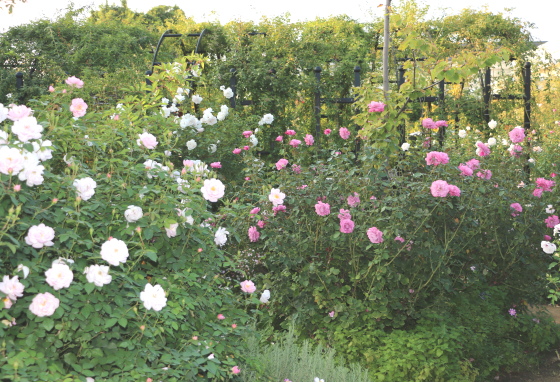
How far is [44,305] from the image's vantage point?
2082 mm

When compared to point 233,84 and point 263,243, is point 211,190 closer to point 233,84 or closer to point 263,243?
point 263,243

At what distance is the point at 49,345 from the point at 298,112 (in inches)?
220

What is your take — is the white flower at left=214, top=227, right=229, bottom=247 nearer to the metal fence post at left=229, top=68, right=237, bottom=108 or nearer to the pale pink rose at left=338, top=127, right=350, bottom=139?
the pale pink rose at left=338, top=127, right=350, bottom=139

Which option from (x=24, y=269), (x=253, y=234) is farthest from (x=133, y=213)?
(x=253, y=234)

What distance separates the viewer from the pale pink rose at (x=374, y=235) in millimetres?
3594

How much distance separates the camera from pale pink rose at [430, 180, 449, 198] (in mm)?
Answer: 3561

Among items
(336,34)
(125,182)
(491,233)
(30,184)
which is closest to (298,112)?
(336,34)

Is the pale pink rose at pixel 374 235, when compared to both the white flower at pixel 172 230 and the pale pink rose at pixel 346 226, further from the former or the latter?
the white flower at pixel 172 230

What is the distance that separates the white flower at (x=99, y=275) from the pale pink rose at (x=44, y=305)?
0.45ft

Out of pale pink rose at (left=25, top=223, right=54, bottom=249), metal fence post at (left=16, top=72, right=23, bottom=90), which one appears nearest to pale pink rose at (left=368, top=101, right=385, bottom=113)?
pale pink rose at (left=25, top=223, right=54, bottom=249)

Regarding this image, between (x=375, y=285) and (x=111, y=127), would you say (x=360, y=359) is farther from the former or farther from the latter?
(x=111, y=127)

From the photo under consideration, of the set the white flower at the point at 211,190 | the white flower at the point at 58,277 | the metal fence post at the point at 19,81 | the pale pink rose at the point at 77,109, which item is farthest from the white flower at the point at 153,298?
the metal fence post at the point at 19,81

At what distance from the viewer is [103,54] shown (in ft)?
37.4

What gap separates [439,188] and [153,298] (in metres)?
1.96
